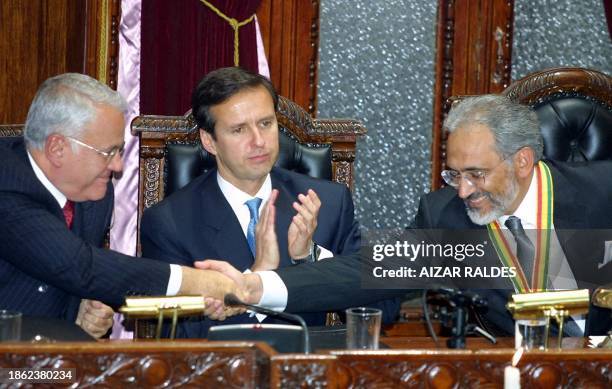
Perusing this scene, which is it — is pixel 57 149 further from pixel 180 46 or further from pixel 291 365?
pixel 180 46

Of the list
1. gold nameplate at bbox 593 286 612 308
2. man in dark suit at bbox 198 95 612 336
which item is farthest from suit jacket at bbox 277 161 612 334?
gold nameplate at bbox 593 286 612 308

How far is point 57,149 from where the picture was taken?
3.01 meters

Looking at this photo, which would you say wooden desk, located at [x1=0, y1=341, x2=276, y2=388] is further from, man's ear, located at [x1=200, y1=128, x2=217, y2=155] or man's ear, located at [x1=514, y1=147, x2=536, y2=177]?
man's ear, located at [x1=514, y1=147, x2=536, y2=177]

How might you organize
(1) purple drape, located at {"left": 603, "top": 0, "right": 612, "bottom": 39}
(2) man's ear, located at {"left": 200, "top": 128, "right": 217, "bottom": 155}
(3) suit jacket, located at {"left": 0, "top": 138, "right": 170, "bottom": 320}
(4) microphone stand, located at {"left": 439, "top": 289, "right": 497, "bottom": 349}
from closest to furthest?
(4) microphone stand, located at {"left": 439, "top": 289, "right": 497, "bottom": 349}, (3) suit jacket, located at {"left": 0, "top": 138, "right": 170, "bottom": 320}, (2) man's ear, located at {"left": 200, "top": 128, "right": 217, "bottom": 155}, (1) purple drape, located at {"left": 603, "top": 0, "right": 612, "bottom": 39}

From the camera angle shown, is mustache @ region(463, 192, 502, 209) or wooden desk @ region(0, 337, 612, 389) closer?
wooden desk @ region(0, 337, 612, 389)

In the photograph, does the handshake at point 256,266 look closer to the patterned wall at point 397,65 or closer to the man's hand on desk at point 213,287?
the man's hand on desk at point 213,287

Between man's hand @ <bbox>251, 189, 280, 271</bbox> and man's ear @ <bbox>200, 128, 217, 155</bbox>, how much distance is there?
31 cm

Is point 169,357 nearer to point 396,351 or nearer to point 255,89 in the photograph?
point 396,351

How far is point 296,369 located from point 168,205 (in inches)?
55.6

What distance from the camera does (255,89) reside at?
11.2 feet

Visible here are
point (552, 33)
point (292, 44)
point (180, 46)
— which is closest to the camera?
point (180, 46)

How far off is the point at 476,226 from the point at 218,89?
3.22ft

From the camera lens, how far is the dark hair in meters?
3.42

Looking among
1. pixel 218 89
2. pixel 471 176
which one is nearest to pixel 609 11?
pixel 471 176
